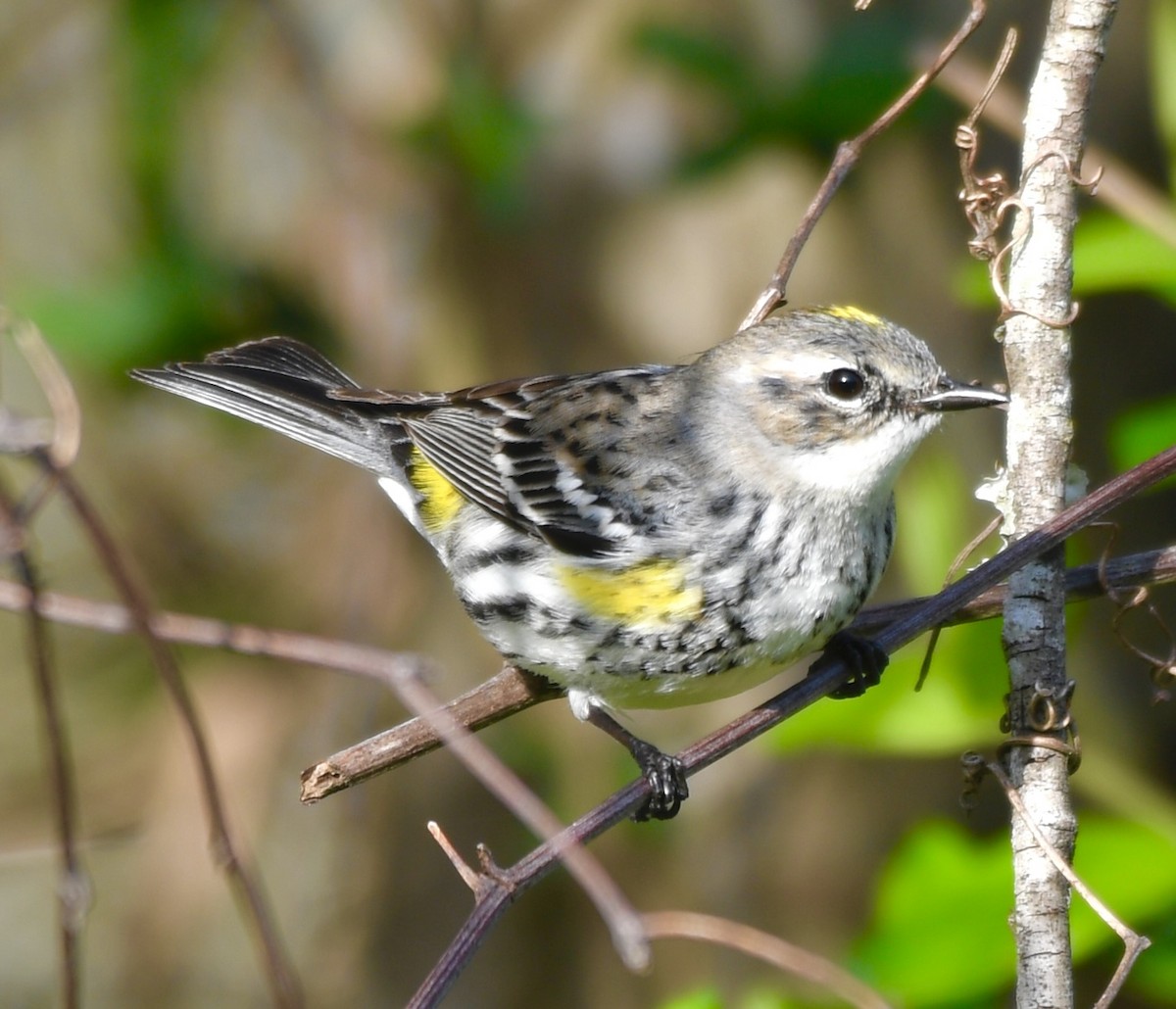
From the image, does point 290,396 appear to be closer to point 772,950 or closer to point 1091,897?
point 772,950

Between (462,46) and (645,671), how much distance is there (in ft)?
12.3

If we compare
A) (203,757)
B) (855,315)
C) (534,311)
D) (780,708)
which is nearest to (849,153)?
(855,315)

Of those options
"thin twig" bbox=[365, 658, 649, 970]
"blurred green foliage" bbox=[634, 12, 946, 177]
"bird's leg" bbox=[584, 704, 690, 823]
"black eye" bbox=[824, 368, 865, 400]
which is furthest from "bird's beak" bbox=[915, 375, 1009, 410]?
"blurred green foliage" bbox=[634, 12, 946, 177]

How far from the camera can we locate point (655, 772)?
2.50 metres

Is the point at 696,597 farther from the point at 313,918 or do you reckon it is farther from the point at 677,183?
the point at 313,918

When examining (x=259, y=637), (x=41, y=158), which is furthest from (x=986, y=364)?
(x=41, y=158)

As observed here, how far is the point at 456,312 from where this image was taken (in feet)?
19.7

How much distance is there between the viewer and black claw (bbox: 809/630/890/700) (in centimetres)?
246

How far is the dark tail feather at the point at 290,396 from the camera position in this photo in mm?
3523

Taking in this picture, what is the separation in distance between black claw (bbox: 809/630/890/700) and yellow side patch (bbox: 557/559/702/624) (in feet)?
0.89

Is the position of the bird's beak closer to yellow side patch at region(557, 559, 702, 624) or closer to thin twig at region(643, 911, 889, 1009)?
yellow side patch at region(557, 559, 702, 624)

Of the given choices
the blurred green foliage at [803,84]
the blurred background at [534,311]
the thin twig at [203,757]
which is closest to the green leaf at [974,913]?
the blurred background at [534,311]

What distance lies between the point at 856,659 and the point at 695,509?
49 cm

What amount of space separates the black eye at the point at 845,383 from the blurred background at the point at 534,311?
567mm
